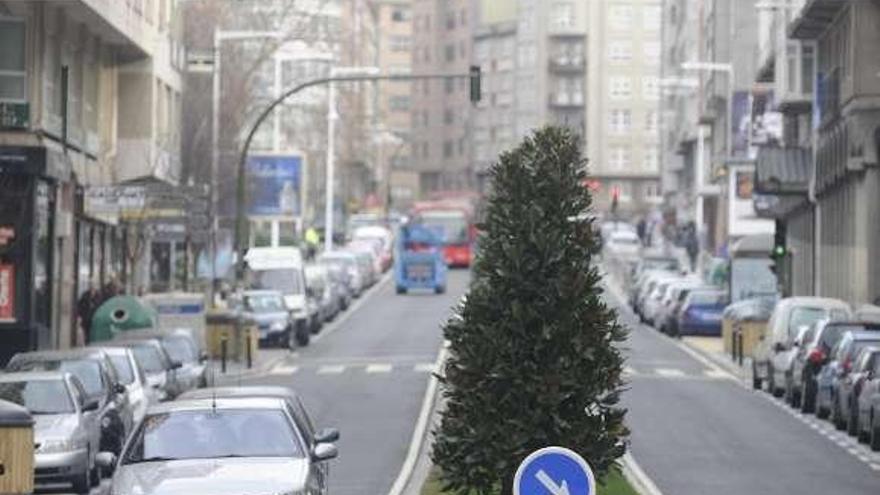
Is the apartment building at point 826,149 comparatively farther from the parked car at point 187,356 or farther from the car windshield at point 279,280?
the parked car at point 187,356

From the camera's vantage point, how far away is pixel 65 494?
27328 mm

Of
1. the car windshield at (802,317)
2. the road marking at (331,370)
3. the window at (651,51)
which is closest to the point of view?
the car windshield at (802,317)

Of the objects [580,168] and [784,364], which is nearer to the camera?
[580,168]

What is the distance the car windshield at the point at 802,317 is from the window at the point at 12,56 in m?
15.3

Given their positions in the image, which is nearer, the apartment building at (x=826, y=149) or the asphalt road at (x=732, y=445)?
the asphalt road at (x=732, y=445)

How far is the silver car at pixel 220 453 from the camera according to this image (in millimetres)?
18703

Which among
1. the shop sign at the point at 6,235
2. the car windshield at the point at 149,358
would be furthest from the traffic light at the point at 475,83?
the car windshield at the point at 149,358

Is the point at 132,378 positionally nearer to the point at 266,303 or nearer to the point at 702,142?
the point at 266,303

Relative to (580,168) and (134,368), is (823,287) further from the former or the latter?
(580,168)

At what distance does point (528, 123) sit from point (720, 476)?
156301mm

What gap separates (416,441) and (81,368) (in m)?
5.62

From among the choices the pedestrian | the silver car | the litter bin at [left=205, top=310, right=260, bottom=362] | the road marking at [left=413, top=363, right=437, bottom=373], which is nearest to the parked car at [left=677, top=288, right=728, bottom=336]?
the road marking at [left=413, top=363, right=437, bottom=373]

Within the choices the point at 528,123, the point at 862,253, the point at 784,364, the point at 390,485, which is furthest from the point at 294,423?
the point at 528,123

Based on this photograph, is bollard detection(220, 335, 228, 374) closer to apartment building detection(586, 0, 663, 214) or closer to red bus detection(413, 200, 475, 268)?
red bus detection(413, 200, 475, 268)
